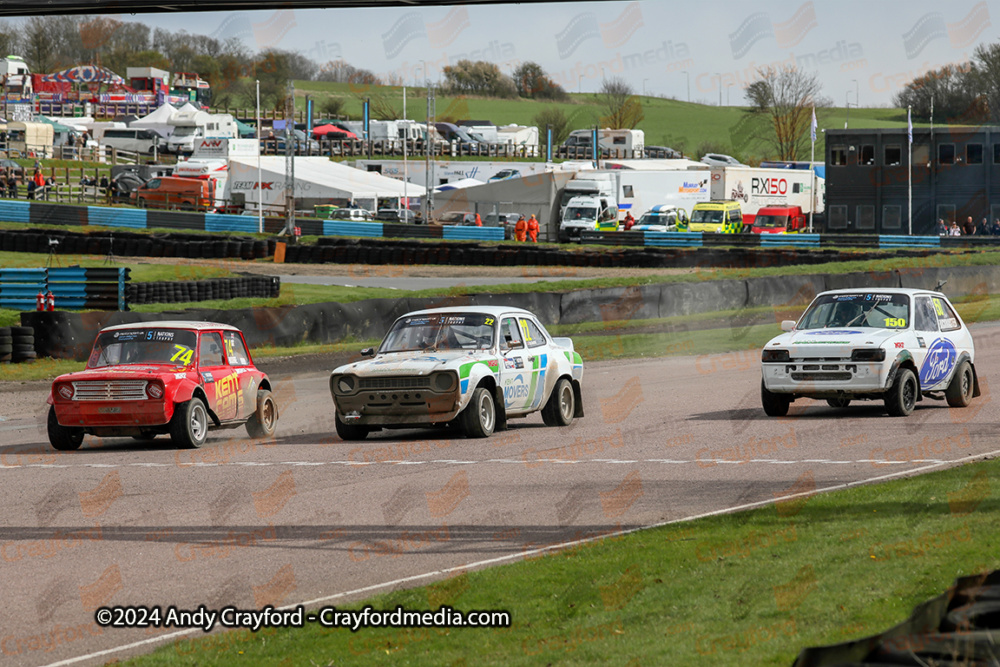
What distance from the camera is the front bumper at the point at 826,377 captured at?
1354 centimetres

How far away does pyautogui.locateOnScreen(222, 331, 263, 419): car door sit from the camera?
14133 mm

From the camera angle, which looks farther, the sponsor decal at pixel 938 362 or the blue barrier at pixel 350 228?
the blue barrier at pixel 350 228

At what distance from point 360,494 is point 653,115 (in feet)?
466

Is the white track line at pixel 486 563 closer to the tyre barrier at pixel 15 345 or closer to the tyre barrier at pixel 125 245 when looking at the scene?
the tyre barrier at pixel 15 345

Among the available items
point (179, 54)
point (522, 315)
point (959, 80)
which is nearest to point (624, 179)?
point (959, 80)

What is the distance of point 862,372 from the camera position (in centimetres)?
1356

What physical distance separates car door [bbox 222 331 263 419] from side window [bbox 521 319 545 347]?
3285 mm

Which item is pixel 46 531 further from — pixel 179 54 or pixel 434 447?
pixel 179 54

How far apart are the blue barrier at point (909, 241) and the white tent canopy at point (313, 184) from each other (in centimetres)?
2834

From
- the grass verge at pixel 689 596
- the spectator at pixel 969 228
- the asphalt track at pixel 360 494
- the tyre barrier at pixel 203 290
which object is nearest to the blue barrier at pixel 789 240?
the spectator at pixel 969 228

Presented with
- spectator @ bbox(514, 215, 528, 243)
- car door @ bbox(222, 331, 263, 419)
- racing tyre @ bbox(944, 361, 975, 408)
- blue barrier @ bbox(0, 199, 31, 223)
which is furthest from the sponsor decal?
blue barrier @ bbox(0, 199, 31, 223)

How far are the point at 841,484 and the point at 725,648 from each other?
189 inches

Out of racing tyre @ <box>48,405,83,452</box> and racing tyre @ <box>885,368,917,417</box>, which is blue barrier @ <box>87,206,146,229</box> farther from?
racing tyre @ <box>885,368,917,417</box>

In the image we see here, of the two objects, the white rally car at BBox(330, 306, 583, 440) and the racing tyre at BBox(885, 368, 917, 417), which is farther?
the racing tyre at BBox(885, 368, 917, 417)
